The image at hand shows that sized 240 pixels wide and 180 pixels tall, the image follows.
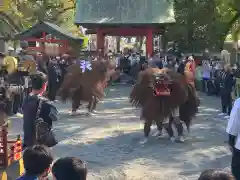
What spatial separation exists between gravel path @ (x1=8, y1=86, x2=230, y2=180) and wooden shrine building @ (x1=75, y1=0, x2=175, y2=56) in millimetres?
12314

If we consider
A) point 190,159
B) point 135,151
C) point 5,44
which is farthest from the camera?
point 5,44

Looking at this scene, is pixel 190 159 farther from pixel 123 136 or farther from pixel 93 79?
pixel 93 79

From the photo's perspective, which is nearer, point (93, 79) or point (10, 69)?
point (93, 79)

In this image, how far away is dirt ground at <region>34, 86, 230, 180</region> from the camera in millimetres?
7645

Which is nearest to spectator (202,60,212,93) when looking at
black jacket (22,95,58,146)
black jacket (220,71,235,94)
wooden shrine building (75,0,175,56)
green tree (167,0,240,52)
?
black jacket (220,71,235,94)

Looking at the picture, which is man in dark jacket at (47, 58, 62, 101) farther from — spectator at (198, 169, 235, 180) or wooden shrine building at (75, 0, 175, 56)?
spectator at (198, 169, 235, 180)

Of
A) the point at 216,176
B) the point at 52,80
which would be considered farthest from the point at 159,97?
the point at 52,80

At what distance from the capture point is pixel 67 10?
39.4m

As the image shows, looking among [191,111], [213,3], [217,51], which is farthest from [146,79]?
[217,51]

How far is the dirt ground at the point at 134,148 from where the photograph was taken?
25.1 feet

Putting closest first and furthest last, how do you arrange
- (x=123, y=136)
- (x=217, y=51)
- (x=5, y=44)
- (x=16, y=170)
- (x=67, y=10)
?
(x=16, y=170), (x=123, y=136), (x=5, y=44), (x=217, y=51), (x=67, y=10)

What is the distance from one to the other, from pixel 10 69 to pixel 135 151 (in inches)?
222

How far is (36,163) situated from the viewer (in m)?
3.89

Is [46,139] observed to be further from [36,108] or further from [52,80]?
[52,80]
